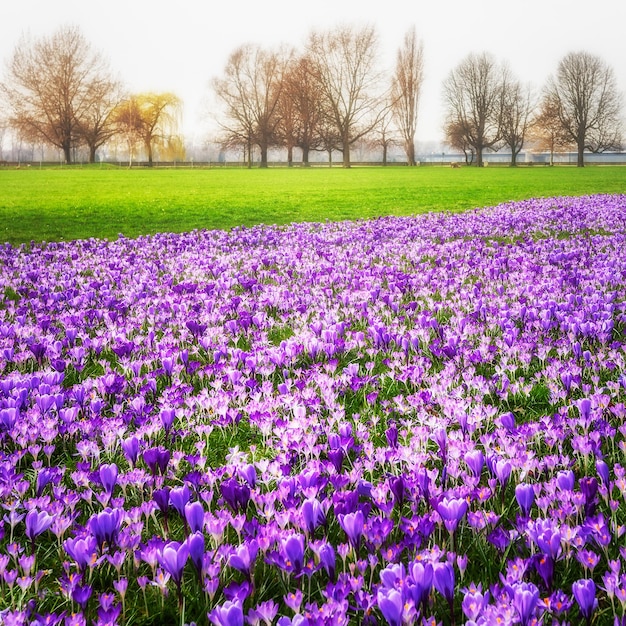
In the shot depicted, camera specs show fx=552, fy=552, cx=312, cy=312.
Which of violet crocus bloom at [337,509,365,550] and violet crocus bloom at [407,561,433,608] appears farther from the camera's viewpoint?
violet crocus bloom at [337,509,365,550]

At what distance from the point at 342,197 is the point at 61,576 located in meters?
20.7

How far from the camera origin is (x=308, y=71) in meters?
68.2

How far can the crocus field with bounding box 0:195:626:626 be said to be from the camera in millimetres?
1732

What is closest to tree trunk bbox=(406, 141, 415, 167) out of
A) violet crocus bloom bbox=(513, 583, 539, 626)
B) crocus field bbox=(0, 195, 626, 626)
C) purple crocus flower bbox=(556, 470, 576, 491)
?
crocus field bbox=(0, 195, 626, 626)

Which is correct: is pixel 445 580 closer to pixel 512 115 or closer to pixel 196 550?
pixel 196 550

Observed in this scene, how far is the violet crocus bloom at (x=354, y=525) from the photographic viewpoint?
184 cm

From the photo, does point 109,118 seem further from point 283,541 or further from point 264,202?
point 283,541

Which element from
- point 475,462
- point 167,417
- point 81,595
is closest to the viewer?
point 81,595

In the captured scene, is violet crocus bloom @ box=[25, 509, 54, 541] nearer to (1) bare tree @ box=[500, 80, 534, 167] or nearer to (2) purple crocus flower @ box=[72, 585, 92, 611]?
(2) purple crocus flower @ box=[72, 585, 92, 611]

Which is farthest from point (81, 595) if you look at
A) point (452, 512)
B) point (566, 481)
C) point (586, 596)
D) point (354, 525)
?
point (566, 481)

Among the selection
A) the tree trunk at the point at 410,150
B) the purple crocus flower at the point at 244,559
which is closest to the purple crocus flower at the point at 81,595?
the purple crocus flower at the point at 244,559

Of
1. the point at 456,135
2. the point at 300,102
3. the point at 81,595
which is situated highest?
the point at 300,102

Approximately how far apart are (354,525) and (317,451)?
0.77 metres

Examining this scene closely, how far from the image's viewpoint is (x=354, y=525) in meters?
1.84
